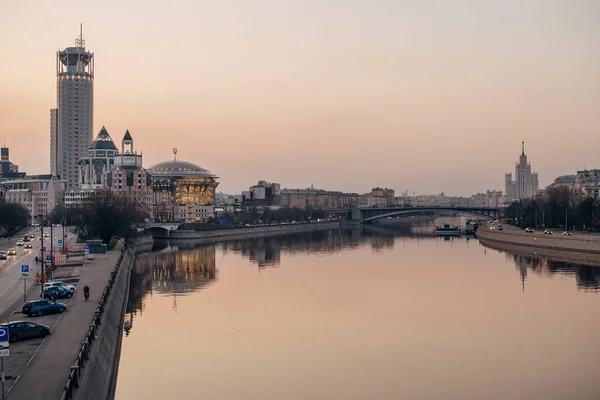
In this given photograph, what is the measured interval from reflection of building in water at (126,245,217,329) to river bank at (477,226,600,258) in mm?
29508

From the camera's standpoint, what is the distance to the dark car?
18.9 metres

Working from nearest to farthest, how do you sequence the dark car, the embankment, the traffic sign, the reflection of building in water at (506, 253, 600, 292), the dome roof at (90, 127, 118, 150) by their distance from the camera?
the traffic sign, the dark car, the reflection of building in water at (506, 253, 600, 292), the embankment, the dome roof at (90, 127, 118, 150)

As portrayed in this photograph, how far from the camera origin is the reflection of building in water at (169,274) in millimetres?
36875

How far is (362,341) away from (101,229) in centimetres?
3595

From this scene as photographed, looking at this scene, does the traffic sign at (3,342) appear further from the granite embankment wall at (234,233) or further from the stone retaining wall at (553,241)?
the granite embankment wall at (234,233)

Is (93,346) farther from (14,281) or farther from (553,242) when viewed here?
(553,242)

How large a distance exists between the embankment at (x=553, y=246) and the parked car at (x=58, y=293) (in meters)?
37.8

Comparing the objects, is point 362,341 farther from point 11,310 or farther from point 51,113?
point 51,113

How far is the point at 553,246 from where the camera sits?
199 ft

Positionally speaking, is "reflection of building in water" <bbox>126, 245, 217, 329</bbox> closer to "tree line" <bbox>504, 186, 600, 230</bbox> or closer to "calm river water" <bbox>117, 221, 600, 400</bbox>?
"calm river water" <bbox>117, 221, 600, 400</bbox>

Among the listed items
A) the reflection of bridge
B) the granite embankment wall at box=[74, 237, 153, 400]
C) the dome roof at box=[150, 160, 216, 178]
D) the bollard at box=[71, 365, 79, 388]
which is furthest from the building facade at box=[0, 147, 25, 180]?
the bollard at box=[71, 365, 79, 388]

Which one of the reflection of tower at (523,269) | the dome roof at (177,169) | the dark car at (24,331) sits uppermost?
the dome roof at (177,169)

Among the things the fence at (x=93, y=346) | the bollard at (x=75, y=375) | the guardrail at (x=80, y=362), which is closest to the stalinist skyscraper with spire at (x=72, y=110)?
the fence at (x=93, y=346)

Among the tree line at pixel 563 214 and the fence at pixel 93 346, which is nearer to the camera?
the fence at pixel 93 346
